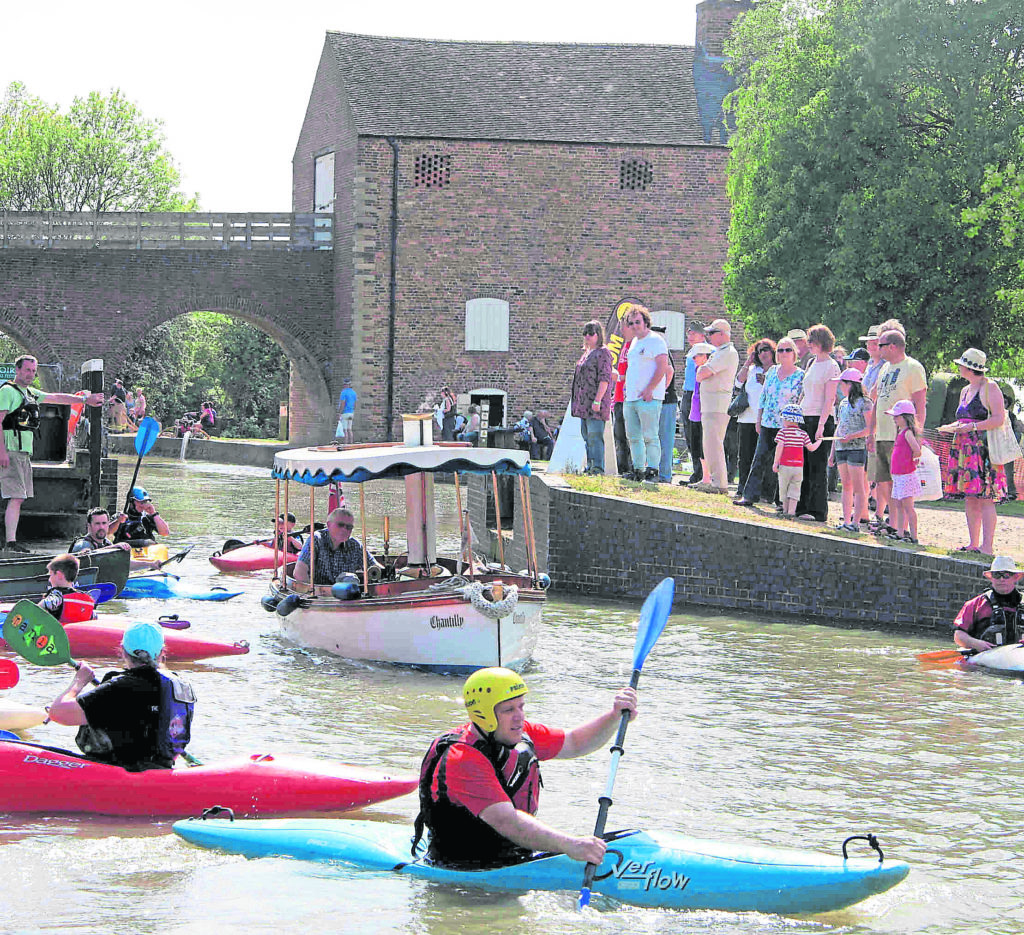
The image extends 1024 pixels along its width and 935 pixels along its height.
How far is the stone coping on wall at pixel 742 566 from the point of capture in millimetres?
14234

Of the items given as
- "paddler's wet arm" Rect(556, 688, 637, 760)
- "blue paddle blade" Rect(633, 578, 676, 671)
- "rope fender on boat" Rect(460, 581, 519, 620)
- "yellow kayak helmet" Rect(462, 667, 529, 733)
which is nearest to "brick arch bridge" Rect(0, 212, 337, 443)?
"rope fender on boat" Rect(460, 581, 519, 620)

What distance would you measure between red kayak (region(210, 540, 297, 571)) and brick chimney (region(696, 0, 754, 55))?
28810 millimetres

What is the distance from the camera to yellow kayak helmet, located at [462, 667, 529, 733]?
259 inches

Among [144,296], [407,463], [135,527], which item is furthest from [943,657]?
[144,296]

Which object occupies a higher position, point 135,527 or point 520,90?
point 520,90

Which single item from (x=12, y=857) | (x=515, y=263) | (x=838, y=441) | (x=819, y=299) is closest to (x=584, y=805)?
(x=12, y=857)

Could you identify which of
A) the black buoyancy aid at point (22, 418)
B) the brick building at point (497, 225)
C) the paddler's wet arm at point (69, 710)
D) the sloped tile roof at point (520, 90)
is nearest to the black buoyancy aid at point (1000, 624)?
the paddler's wet arm at point (69, 710)

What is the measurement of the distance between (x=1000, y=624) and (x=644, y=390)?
226 inches

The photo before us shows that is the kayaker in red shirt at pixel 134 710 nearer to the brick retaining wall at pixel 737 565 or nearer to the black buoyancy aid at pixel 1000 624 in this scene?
the black buoyancy aid at pixel 1000 624

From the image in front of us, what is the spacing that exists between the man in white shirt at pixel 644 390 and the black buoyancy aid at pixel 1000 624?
517 cm

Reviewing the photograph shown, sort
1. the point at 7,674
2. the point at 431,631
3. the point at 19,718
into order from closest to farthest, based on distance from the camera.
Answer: the point at 19,718
the point at 7,674
the point at 431,631

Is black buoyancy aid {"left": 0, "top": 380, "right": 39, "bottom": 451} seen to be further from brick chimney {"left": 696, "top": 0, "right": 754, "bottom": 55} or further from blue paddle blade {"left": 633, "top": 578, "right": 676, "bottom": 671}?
brick chimney {"left": 696, "top": 0, "right": 754, "bottom": 55}

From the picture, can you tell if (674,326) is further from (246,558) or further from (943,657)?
(943,657)

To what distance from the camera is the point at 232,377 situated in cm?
5703
